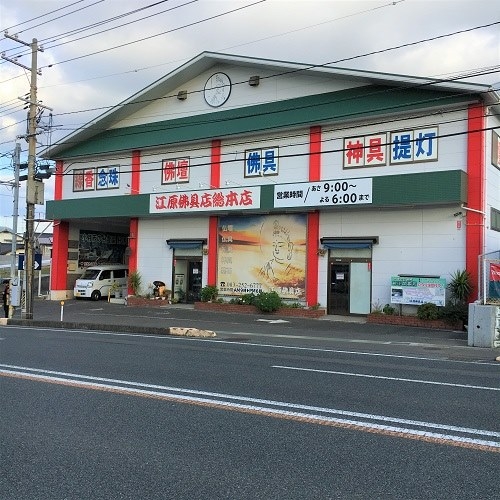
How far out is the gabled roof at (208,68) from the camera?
19203mm

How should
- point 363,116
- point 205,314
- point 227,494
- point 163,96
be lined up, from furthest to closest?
point 163,96 < point 205,314 < point 363,116 < point 227,494

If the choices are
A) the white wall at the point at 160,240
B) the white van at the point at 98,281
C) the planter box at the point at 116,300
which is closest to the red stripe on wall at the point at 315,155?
the white wall at the point at 160,240

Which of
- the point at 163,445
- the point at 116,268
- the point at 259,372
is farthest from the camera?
the point at 116,268

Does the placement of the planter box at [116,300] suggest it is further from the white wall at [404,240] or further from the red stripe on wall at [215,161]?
the white wall at [404,240]

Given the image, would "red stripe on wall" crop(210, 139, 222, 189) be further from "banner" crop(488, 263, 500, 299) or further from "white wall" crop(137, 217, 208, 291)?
"banner" crop(488, 263, 500, 299)

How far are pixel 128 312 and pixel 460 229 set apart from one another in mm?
14052

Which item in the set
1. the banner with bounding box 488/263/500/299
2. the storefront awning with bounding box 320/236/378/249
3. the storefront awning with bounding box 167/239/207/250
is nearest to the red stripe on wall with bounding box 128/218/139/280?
the storefront awning with bounding box 167/239/207/250

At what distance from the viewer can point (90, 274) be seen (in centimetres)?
3128

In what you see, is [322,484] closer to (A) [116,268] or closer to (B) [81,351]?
(B) [81,351]

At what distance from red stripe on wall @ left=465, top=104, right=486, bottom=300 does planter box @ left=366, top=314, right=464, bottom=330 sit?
1.66 meters

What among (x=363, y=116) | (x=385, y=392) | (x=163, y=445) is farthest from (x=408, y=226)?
(x=163, y=445)

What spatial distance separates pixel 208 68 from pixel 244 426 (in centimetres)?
2259

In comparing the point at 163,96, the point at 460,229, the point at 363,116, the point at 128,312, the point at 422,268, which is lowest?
the point at 128,312

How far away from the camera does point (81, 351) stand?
12281 millimetres
